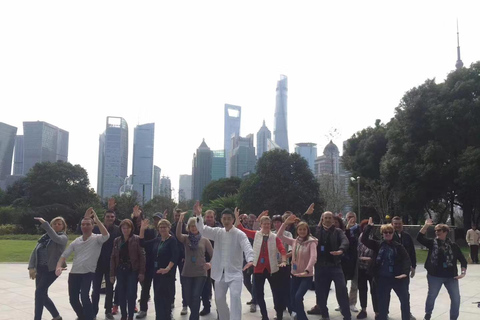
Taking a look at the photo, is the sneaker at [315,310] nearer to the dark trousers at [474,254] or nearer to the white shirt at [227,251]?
the white shirt at [227,251]

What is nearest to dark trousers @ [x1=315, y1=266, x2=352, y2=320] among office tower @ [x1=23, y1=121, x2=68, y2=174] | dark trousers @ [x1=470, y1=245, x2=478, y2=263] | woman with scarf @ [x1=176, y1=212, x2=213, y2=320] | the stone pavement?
the stone pavement

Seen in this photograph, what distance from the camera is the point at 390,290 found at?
636cm

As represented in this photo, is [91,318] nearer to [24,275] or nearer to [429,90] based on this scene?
[24,275]

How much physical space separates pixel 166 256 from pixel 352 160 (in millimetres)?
36952

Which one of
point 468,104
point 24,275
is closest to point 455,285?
point 24,275

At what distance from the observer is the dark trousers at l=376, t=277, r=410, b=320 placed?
6.35m

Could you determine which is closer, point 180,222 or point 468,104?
point 180,222

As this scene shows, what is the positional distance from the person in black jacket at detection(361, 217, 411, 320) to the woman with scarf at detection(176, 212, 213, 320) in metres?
2.58

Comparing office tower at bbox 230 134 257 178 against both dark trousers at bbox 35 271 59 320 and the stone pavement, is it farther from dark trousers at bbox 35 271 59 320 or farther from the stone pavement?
dark trousers at bbox 35 271 59 320

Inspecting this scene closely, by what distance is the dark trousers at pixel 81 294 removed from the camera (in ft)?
20.7

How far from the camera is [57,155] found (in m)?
152

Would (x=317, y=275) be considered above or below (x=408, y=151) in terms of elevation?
below

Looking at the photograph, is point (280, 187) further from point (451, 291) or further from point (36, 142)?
point (36, 142)

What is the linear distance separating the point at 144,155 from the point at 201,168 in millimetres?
17846
